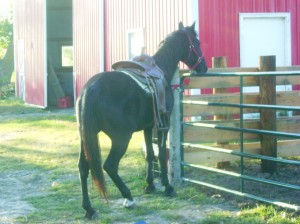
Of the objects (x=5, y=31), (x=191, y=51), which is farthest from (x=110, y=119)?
(x=5, y=31)

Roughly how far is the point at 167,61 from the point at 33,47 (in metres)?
16.5

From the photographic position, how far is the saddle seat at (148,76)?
7.05 meters

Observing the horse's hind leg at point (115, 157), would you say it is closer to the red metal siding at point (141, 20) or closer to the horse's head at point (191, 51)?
the horse's head at point (191, 51)

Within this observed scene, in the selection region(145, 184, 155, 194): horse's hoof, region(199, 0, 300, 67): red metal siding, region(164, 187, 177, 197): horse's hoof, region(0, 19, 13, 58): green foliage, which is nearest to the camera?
region(164, 187, 177, 197): horse's hoof

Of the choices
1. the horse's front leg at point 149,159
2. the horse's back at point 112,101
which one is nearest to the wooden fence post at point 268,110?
the horse's front leg at point 149,159

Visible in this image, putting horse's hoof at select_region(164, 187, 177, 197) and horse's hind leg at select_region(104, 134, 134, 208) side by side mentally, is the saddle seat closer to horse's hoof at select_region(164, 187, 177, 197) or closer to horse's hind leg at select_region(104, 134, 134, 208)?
horse's hind leg at select_region(104, 134, 134, 208)

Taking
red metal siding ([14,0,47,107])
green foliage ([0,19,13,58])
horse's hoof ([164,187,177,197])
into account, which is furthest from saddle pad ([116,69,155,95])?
green foliage ([0,19,13,58])

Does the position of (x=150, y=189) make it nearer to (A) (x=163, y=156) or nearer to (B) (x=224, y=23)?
(A) (x=163, y=156)

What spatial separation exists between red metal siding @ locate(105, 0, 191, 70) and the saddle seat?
6042 millimetres

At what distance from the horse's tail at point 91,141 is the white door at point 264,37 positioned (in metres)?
7.64

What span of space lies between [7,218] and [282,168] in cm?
414

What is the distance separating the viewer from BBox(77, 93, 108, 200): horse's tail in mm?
6387

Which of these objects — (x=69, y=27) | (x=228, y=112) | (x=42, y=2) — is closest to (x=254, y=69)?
(x=228, y=112)

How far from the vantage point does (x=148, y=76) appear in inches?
283
